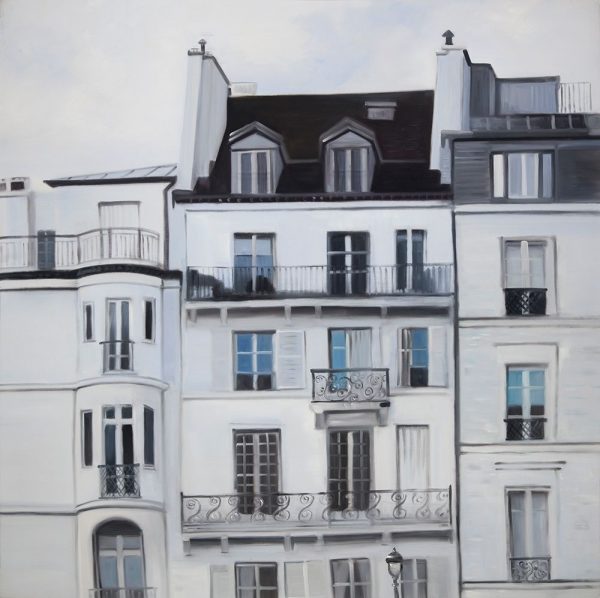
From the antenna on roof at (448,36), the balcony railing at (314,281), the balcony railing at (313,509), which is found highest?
the antenna on roof at (448,36)

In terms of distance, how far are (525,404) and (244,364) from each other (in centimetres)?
208

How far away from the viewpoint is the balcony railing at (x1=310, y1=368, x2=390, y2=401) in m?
A: 8.02

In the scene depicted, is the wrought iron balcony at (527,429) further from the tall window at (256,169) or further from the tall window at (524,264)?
the tall window at (256,169)

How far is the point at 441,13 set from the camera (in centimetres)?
820

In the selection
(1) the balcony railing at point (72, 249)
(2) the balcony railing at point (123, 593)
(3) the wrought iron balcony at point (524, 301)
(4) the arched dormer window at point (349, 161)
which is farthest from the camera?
(4) the arched dormer window at point (349, 161)

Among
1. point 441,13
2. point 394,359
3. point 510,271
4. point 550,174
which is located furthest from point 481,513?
point 441,13

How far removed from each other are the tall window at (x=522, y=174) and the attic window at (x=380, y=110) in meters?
0.84

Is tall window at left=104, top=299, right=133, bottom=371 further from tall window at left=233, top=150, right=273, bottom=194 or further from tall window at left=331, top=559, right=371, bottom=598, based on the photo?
tall window at left=331, top=559, right=371, bottom=598

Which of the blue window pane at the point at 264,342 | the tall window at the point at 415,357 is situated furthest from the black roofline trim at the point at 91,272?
the tall window at the point at 415,357

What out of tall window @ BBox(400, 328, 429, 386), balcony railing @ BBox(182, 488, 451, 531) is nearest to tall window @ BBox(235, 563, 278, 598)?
balcony railing @ BBox(182, 488, 451, 531)

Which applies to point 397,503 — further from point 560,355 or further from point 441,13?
point 441,13

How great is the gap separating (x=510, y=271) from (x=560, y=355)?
2.34 feet

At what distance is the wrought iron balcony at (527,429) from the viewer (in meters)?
8.07

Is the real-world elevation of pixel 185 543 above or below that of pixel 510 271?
below
